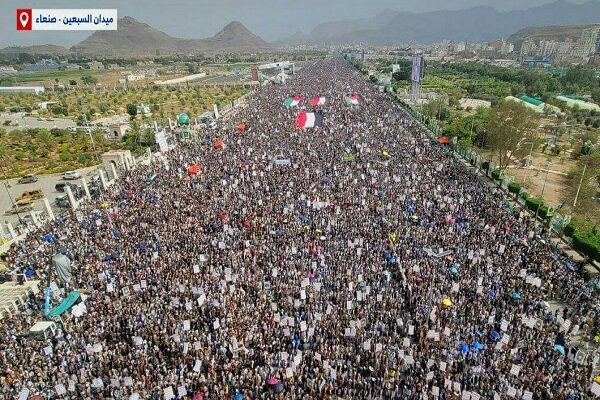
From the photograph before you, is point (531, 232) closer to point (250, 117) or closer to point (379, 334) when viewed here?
point (379, 334)

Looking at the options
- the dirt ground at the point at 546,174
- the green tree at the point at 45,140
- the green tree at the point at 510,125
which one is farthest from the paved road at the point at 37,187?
the dirt ground at the point at 546,174

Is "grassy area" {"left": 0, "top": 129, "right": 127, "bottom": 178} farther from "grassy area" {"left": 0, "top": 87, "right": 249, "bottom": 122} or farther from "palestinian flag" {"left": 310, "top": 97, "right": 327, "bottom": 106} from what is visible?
"palestinian flag" {"left": 310, "top": 97, "right": 327, "bottom": 106}

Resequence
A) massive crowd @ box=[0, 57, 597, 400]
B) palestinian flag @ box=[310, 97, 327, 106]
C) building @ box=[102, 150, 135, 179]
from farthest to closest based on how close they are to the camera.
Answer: palestinian flag @ box=[310, 97, 327, 106] → building @ box=[102, 150, 135, 179] → massive crowd @ box=[0, 57, 597, 400]

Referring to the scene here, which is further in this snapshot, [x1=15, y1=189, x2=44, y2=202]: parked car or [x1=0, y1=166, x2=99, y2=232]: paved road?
[x1=15, y1=189, x2=44, y2=202]: parked car

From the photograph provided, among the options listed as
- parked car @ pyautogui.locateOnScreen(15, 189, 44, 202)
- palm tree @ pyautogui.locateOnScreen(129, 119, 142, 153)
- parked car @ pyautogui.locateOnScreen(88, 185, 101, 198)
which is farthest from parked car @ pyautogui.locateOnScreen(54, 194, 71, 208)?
palm tree @ pyautogui.locateOnScreen(129, 119, 142, 153)

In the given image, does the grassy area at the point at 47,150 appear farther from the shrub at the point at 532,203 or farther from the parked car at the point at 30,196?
the shrub at the point at 532,203
